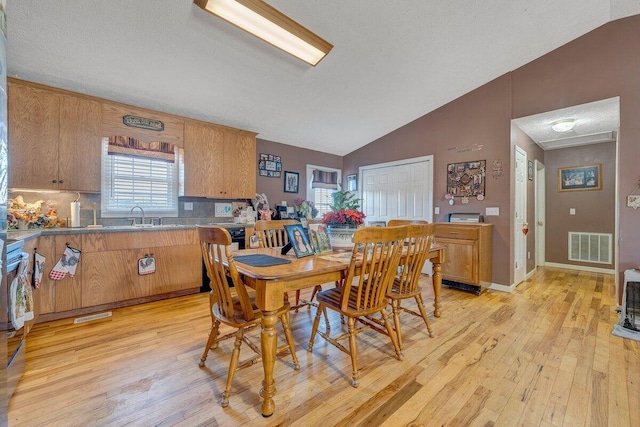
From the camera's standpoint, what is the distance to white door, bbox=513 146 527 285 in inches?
145

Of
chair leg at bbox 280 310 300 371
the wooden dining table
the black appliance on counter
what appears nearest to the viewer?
the wooden dining table

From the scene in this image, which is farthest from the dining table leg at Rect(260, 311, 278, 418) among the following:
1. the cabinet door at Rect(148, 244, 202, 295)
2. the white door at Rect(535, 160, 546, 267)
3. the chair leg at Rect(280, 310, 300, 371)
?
the white door at Rect(535, 160, 546, 267)

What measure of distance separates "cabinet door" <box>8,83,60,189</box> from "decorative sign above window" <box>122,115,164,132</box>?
566 millimetres

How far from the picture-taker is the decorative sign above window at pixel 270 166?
4375 millimetres

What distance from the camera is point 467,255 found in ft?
11.5

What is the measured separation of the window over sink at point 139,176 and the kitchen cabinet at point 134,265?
0.54 m

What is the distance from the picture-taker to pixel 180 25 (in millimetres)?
2248

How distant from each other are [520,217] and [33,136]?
19.3ft

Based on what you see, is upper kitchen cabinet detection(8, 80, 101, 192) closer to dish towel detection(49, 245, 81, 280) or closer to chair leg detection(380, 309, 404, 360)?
dish towel detection(49, 245, 81, 280)

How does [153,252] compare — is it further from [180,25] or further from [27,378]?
[180,25]

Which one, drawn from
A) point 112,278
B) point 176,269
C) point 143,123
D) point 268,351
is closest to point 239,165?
point 143,123

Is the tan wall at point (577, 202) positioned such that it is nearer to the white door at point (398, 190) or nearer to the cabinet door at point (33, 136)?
the white door at point (398, 190)

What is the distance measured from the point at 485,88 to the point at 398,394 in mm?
4066

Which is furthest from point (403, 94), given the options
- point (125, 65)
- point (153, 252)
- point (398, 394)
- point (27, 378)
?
point (27, 378)
